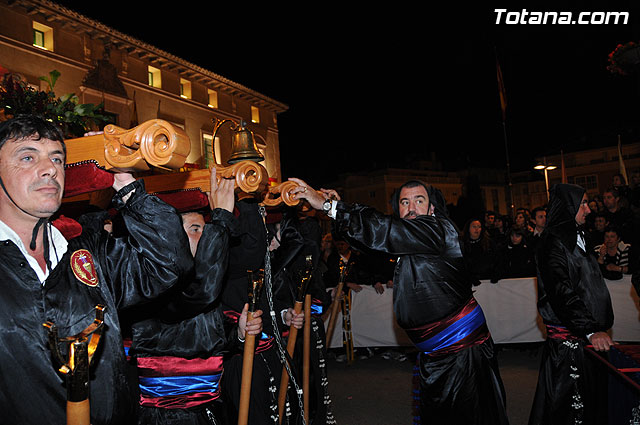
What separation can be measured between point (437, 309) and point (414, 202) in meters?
0.86

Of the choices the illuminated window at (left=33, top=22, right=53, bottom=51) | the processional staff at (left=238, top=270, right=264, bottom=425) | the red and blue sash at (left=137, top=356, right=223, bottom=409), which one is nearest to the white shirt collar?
the red and blue sash at (left=137, top=356, right=223, bottom=409)

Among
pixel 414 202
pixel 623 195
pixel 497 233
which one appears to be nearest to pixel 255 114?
pixel 497 233

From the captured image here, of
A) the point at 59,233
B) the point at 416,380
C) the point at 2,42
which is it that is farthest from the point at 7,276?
the point at 2,42

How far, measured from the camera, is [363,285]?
874 centimetres

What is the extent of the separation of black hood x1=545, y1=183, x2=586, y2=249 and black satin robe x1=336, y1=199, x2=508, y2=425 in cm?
111

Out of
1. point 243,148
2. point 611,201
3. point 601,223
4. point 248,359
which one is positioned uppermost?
point 243,148

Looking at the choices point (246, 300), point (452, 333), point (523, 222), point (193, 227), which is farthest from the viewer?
point (523, 222)

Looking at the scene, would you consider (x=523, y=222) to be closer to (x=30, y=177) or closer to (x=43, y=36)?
(x=30, y=177)

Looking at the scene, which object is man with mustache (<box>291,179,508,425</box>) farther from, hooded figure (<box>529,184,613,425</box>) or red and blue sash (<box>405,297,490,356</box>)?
hooded figure (<box>529,184,613,425</box>)

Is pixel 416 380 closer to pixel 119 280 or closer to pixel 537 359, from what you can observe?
pixel 119 280

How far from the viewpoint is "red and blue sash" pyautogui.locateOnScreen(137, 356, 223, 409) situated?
269cm

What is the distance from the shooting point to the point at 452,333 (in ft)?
11.5

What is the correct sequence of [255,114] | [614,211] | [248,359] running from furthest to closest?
[255,114] < [614,211] < [248,359]

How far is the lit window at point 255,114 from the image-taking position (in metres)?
29.8
